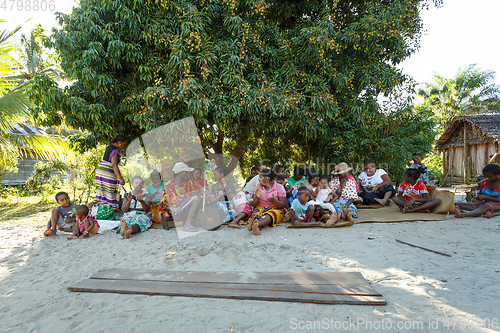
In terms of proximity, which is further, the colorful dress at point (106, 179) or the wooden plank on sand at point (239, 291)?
the colorful dress at point (106, 179)

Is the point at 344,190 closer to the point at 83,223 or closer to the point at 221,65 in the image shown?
the point at 221,65

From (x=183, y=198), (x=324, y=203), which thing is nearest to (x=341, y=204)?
(x=324, y=203)

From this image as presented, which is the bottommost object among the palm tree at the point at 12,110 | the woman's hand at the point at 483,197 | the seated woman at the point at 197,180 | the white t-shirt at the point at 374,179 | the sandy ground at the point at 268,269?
the sandy ground at the point at 268,269

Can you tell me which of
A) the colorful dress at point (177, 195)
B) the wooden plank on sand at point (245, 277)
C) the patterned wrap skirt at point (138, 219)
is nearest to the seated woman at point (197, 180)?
the colorful dress at point (177, 195)

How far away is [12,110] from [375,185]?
947 cm

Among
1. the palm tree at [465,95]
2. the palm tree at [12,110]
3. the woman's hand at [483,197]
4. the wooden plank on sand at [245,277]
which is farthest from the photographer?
the palm tree at [465,95]

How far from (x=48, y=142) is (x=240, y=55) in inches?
253

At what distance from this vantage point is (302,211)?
495cm

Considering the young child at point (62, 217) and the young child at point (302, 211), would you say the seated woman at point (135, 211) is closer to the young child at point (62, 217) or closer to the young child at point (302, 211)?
the young child at point (62, 217)

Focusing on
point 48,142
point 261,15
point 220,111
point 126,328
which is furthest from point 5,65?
point 126,328

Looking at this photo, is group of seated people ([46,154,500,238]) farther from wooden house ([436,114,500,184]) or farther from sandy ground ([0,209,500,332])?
wooden house ([436,114,500,184])

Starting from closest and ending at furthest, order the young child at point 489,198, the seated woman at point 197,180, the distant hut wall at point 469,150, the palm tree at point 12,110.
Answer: the young child at point 489,198, the seated woman at point 197,180, the palm tree at point 12,110, the distant hut wall at point 469,150

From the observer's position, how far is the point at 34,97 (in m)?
5.74

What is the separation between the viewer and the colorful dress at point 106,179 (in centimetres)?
527
